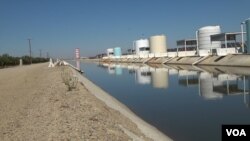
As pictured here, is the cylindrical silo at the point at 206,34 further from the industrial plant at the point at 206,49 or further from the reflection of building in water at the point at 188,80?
the reflection of building in water at the point at 188,80

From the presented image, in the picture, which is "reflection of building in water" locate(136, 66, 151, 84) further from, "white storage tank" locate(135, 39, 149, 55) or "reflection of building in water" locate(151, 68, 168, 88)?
"white storage tank" locate(135, 39, 149, 55)

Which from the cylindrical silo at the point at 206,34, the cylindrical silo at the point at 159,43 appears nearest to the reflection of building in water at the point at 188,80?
the cylindrical silo at the point at 206,34

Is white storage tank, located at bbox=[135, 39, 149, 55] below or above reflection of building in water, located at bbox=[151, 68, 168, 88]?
above

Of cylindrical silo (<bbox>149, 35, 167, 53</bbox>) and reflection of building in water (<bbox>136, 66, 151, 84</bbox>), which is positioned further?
cylindrical silo (<bbox>149, 35, 167, 53</bbox>)

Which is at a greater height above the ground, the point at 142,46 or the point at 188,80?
the point at 142,46

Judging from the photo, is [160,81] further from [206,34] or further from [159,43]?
[159,43]

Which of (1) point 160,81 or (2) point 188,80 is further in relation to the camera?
(1) point 160,81

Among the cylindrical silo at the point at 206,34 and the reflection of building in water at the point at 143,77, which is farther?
the cylindrical silo at the point at 206,34

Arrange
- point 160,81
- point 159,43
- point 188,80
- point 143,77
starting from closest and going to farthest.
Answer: point 188,80
point 160,81
point 143,77
point 159,43

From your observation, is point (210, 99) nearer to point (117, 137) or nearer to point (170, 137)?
point (170, 137)

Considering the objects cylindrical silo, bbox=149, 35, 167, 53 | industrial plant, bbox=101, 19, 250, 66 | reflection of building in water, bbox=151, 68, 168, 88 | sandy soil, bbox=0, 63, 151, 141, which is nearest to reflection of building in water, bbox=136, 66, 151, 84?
reflection of building in water, bbox=151, 68, 168, 88

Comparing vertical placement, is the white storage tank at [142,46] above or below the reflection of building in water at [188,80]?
above

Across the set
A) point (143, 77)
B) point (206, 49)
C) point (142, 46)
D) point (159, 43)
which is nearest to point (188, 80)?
point (143, 77)

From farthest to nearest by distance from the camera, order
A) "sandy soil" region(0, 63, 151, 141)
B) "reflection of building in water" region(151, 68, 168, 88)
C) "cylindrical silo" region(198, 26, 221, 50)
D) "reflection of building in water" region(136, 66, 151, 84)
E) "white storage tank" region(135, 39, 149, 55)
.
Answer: "white storage tank" region(135, 39, 149, 55) < "cylindrical silo" region(198, 26, 221, 50) < "reflection of building in water" region(136, 66, 151, 84) < "reflection of building in water" region(151, 68, 168, 88) < "sandy soil" region(0, 63, 151, 141)
